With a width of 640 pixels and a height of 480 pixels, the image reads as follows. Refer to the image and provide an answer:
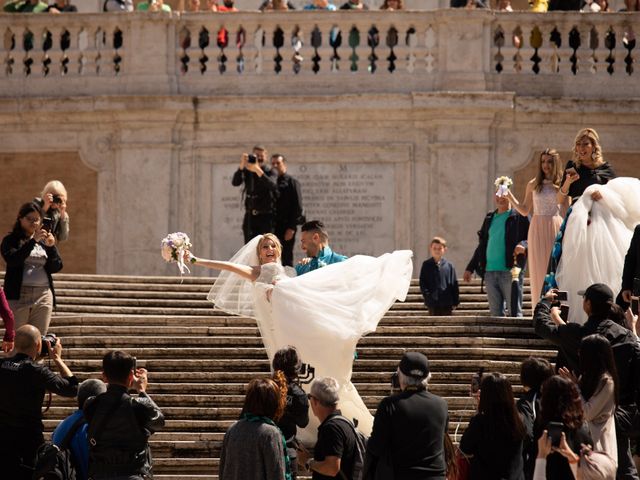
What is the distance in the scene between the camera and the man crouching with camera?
1170cm

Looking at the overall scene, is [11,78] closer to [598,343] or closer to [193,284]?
[193,284]

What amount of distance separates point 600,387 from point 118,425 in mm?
2823

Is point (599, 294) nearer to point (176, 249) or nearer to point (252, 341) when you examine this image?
point (176, 249)

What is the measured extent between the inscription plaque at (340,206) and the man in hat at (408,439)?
13.4 meters

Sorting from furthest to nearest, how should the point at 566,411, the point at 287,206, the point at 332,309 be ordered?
the point at 287,206, the point at 332,309, the point at 566,411

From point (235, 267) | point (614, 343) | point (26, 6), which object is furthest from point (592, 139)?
point (26, 6)

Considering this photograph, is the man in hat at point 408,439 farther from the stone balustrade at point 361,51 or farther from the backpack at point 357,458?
the stone balustrade at point 361,51

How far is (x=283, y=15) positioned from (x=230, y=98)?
1.28 meters

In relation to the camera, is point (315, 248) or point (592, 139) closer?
point (315, 248)

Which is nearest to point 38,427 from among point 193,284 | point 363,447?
point 363,447

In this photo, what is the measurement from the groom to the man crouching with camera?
10.2ft

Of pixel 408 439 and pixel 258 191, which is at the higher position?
pixel 258 191

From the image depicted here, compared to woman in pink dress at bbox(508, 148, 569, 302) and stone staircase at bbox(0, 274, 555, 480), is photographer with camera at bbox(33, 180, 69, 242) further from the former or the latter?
woman in pink dress at bbox(508, 148, 569, 302)

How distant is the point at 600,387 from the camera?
10570 mm
